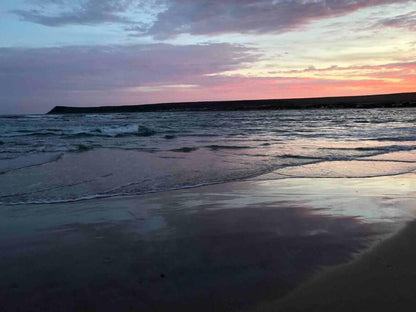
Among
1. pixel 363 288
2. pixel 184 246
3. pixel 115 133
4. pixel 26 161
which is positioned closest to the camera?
pixel 363 288

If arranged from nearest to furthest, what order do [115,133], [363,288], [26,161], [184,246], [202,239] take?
[363,288] → [184,246] → [202,239] → [26,161] → [115,133]

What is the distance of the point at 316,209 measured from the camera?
5.72 m

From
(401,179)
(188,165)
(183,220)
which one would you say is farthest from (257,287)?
(188,165)

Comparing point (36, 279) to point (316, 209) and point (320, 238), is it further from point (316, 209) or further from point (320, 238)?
point (316, 209)

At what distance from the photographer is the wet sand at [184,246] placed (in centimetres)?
312

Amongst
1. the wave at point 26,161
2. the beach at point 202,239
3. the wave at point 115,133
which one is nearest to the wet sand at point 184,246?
the beach at point 202,239

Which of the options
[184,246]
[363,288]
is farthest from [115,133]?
[363,288]

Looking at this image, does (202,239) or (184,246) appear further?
(202,239)

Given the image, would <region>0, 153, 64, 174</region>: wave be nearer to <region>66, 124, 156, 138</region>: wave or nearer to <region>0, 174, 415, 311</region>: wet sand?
<region>0, 174, 415, 311</region>: wet sand

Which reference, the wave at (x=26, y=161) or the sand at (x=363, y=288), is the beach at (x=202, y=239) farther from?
the wave at (x=26, y=161)

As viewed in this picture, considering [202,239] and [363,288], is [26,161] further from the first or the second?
[363,288]

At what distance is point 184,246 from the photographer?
13.8ft

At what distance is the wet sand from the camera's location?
3.12m

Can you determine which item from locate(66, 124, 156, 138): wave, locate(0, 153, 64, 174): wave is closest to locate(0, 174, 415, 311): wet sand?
locate(0, 153, 64, 174): wave
